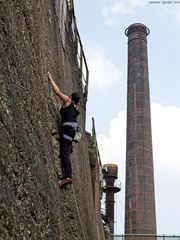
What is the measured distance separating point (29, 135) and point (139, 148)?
2499 cm

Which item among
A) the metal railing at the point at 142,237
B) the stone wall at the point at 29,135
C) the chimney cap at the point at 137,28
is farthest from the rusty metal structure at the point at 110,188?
the stone wall at the point at 29,135

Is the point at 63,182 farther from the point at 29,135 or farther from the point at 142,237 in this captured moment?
the point at 142,237

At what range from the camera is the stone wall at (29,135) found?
357 cm

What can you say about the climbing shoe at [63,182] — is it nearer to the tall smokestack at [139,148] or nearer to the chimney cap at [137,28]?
the tall smokestack at [139,148]

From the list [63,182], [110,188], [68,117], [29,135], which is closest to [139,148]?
[110,188]

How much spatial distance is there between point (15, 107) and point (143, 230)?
24487 mm

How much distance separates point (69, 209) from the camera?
626cm

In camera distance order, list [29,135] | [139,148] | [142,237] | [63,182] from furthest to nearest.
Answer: [139,148] < [142,237] < [63,182] < [29,135]

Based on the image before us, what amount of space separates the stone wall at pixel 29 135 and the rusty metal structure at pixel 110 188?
17649mm

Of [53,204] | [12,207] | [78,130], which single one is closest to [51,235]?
[53,204]

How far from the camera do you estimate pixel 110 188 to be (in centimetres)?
2527

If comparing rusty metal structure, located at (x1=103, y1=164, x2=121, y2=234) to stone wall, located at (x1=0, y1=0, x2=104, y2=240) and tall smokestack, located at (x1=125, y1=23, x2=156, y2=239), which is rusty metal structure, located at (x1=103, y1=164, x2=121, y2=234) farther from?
stone wall, located at (x1=0, y1=0, x2=104, y2=240)

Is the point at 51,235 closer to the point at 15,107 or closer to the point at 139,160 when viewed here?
the point at 15,107

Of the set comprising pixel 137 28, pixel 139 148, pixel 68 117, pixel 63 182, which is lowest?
pixel 63 182
